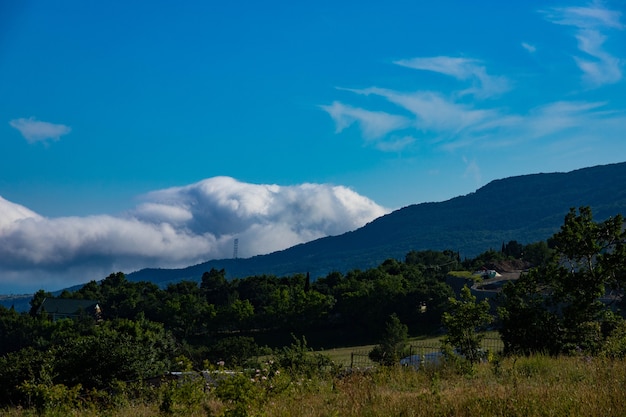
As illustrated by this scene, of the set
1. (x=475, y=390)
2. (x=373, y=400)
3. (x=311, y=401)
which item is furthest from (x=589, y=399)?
(x=311, y=401)

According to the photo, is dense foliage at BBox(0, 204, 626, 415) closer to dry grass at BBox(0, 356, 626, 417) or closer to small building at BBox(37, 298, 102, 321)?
dry grass at BBox(0, 356, 626, 417)

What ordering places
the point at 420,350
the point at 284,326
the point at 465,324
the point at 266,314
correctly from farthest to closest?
the point at 266,314 < the point at 284,326 < the point at 465,324 < the point at 420,350

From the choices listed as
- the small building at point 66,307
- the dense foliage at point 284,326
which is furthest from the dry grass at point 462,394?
the small building at point 66,307

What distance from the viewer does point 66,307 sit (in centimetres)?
13262

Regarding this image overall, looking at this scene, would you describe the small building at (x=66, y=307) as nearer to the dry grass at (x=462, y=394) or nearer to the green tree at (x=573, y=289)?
the green tree at (x=573, y=289)

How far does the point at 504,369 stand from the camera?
9.82 meters

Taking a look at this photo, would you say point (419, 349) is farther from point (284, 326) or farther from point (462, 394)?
point (284, 326)

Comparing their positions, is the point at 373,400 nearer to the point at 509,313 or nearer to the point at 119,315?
the point at 509,313

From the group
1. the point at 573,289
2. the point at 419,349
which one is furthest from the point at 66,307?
the point at 419,349

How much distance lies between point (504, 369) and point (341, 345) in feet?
252

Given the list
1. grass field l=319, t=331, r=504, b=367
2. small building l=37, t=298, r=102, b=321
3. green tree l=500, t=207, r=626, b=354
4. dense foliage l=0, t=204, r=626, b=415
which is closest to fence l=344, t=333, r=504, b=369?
grass field l=319, t=331, r=504, b=367

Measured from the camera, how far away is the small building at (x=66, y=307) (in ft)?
413

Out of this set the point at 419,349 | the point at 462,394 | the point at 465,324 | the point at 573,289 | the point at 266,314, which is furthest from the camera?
the point at 266,314

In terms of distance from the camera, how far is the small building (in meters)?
126
